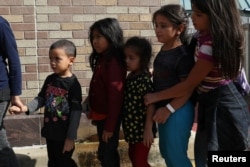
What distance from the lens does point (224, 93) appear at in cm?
250

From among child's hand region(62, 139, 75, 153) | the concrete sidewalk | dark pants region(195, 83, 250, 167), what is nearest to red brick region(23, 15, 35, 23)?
the concrete sidewalk

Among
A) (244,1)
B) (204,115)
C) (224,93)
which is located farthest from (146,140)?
(244,1)

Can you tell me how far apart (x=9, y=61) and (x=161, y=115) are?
1189mm

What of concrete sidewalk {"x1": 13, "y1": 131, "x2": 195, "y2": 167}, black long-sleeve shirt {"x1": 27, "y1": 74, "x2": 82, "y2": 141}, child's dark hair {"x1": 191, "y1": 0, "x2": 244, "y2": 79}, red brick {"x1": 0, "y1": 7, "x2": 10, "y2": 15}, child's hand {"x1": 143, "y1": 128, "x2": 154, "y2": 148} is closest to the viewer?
child's dark hair {"x1": 191, "y1": 0, "x2": 244, "y2": 79}

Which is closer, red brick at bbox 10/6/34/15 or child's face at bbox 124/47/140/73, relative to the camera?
child's face at bbox 124/47/140/73

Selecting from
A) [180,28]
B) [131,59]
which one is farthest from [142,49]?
[180,28]

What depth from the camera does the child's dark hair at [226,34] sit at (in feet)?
7.85

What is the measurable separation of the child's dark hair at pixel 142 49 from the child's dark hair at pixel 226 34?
67 centimetres

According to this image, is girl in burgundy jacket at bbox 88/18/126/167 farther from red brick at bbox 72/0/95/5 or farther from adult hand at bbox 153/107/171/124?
red brick at bbox 72/0/95/5

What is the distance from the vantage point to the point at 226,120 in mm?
2479

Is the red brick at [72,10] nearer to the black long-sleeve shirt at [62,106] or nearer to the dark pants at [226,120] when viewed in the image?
the black long-sleeve shirt at [62,106]

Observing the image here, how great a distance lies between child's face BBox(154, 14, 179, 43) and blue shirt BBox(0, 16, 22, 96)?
3.52 feet

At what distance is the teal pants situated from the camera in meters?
2.72

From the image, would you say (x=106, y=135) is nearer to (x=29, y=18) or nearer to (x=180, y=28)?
(x=180, y=28)
